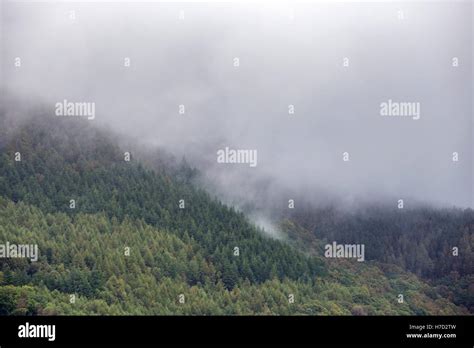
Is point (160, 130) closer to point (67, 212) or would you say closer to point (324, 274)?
point (67, 212)

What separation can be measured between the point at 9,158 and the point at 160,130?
1005cm

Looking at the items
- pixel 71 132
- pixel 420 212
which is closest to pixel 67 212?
pixel 71 132

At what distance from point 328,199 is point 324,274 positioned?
4625mm

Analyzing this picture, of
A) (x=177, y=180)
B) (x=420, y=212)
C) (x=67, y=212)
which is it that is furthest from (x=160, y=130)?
(x=420, y=212)

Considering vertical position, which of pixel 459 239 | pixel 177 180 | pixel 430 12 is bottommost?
pixel 459 239

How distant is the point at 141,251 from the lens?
53594 millimetres

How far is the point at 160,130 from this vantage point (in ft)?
189

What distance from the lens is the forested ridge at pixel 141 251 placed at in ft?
167

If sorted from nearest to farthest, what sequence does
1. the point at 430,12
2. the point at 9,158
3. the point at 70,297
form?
the point at 70,297, the point at 430,12, the point at 9,158

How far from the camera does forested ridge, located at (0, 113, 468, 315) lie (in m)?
50.8

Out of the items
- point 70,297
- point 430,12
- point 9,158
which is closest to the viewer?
point 70,297

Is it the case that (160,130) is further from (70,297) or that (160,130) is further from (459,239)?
(459,239)
